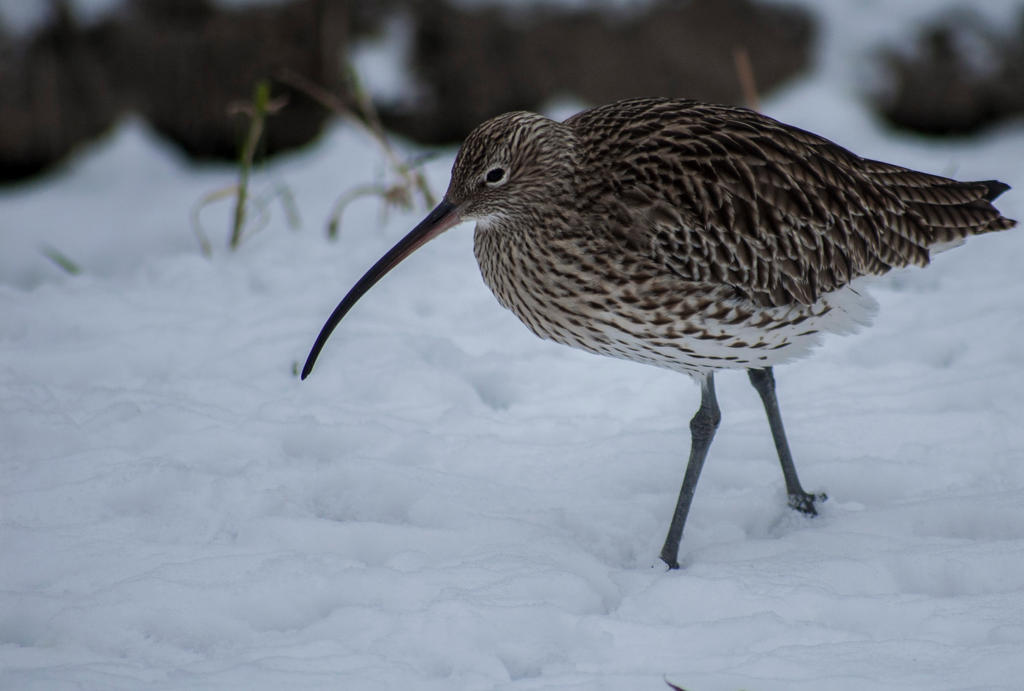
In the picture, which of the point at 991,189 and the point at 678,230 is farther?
the point at 991,189

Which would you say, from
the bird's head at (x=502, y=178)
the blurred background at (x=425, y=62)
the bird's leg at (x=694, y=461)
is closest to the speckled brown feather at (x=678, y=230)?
the bird's head at (x=502, y=178)

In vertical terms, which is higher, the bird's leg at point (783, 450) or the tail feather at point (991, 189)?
the tail feather at point (991, 189)

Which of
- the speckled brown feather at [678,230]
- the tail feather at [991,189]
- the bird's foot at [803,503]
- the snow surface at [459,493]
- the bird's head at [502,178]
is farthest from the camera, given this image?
the tail feather at [991,189]

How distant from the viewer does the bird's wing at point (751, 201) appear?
421cm

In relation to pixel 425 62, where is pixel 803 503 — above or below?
below

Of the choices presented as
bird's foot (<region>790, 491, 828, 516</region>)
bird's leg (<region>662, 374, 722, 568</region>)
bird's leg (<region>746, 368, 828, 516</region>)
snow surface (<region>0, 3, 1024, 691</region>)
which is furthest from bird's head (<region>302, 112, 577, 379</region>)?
bird's foot (<region>790, 491, 828, 516</region>)

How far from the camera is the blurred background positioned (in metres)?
8.33

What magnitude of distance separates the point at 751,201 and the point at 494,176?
96 cm

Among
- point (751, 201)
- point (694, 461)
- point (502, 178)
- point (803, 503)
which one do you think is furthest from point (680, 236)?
point (803, 503)

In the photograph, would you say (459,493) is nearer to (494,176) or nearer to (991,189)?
(494,176)

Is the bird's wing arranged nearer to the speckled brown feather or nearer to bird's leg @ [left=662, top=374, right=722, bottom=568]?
the speckled brown feather

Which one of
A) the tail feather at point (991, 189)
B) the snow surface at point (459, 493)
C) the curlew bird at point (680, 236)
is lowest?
the snow surface at point (459, 493)

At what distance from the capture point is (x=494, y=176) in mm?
4414

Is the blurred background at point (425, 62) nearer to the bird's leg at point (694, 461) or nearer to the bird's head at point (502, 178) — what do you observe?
the bird's head at point (502, 178)
